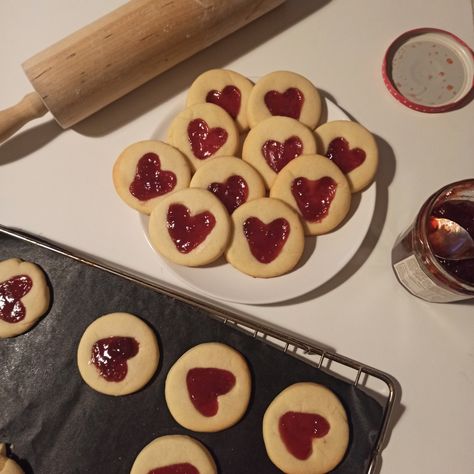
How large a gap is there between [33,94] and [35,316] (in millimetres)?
452

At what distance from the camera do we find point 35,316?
916 millimetres

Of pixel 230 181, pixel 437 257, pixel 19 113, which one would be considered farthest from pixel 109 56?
pixel 437 257

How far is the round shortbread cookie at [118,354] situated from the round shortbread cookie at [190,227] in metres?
0.15

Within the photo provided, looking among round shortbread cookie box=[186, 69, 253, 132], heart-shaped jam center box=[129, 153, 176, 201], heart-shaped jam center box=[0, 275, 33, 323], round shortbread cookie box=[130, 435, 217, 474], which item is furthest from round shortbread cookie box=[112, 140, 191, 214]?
round shortbread cookie box=[130, 435, 217, 474]

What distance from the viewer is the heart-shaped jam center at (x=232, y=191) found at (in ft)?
3.16

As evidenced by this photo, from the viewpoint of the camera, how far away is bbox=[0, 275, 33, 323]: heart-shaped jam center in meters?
0.92

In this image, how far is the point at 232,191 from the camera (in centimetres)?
97

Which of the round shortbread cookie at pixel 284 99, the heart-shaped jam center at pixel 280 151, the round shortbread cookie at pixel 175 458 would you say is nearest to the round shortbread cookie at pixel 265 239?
the heart-shaped jam center at pixel 280 151

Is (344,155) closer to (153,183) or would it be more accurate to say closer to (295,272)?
(295,272)

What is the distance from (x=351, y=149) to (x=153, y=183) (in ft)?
1.35

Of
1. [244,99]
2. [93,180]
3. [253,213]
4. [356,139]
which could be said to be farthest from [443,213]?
[93,180]

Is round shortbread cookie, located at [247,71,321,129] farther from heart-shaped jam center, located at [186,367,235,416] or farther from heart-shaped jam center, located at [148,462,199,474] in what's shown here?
heart-shaped jam center, located at [148,462,199,474]

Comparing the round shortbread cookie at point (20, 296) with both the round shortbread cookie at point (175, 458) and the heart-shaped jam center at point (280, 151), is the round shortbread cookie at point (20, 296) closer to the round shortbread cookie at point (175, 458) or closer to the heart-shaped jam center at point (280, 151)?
the round shortbread cookie at point (175, 458)

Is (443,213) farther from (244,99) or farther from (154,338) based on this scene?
(154,338)
